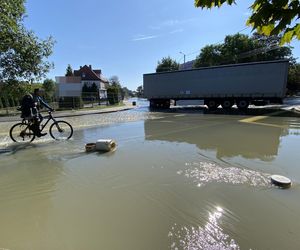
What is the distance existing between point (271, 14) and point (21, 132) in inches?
386

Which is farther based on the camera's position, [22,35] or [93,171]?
[22,35]

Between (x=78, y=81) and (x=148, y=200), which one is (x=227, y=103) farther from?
(x=78, y=81)

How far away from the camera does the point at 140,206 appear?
456 cm

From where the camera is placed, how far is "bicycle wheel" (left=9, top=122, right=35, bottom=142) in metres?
10.1

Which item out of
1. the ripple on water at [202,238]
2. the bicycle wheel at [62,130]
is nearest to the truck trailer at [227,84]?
the bicycle wheel at [62,130]

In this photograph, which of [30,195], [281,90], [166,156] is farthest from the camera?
[281,90]

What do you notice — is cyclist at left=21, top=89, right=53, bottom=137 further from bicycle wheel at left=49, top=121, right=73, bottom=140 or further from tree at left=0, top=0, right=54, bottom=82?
tree at left=0, top=0, right=54, bottom=82

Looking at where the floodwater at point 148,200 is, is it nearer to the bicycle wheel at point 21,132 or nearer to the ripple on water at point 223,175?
the ripple on water at point 223,175

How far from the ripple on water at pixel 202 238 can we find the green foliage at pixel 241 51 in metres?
52.8

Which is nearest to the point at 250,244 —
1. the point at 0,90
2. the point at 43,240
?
the point at 43,240

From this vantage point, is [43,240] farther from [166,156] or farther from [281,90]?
[281,90]

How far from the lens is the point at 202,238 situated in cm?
358

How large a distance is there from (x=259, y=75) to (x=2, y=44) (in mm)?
21510

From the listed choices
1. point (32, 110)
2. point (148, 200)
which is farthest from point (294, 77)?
point (148, 200)
